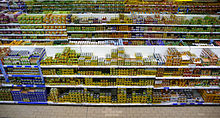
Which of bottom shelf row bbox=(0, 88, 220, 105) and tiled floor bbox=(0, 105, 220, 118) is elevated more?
bottom shelf row bbox=(0, 88, 220, 105)

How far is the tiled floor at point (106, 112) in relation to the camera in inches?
194

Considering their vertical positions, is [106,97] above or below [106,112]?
above

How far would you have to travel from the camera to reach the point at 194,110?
5.08m

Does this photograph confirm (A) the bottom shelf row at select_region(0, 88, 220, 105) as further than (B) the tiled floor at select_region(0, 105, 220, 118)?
Yes

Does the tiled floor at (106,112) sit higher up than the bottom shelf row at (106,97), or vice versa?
the bottom shelf row at (106,97)

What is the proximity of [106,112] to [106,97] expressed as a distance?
45 centimetres

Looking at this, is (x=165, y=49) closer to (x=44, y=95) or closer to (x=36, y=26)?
(x=44, y=95)

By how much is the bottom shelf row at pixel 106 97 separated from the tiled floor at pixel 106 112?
0.54 ft

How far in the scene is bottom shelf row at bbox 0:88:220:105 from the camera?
5082 millimetres

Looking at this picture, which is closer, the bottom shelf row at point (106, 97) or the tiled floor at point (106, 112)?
the tiled floor at point (106, 112)

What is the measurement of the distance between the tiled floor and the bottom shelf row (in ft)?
0.54

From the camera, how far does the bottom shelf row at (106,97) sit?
16.7 feet

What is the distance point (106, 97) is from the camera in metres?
5.09

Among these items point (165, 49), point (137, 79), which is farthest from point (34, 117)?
point (165, 49)
